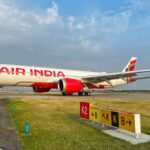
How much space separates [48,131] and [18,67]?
27847 millimetres

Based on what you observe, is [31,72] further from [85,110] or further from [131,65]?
[85,110]

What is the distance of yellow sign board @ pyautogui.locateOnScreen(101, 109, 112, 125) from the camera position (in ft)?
40.4

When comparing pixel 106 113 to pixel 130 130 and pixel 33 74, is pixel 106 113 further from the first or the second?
pixel 33 74

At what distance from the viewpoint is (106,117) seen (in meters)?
12.6

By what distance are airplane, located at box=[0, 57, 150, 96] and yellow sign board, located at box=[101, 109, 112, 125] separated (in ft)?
84.7

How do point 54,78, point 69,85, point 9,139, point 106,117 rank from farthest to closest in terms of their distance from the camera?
point 54,78
point 69,85
point 106,117
point 9,139

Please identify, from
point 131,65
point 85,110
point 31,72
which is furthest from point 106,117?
point 131,65

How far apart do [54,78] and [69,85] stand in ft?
10.8

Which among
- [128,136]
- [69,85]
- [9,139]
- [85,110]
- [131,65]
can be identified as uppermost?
[131,65]

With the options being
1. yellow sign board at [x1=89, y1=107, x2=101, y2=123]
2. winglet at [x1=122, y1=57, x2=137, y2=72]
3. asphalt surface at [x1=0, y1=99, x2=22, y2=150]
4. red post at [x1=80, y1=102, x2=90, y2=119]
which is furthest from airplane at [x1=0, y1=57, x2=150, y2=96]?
asphalt surface at [x1=0, y1=99, x2=22, y2=150]

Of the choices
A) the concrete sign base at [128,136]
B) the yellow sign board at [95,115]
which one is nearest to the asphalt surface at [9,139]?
the concrete sign base at [128,136]

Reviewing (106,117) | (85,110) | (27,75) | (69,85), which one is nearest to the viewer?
(106,117)

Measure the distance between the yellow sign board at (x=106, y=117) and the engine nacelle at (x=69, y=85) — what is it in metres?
25.8

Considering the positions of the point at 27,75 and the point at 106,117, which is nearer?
the point at 106,117
